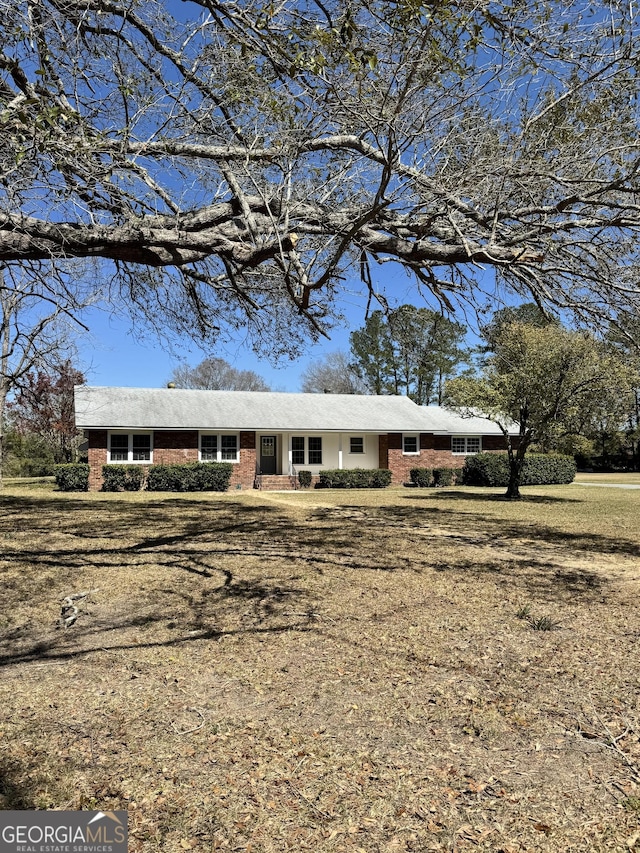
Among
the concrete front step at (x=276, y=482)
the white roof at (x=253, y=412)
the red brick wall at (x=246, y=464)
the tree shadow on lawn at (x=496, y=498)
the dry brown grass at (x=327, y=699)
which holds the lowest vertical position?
the tree shadow on lawn at (x=496, y=498)

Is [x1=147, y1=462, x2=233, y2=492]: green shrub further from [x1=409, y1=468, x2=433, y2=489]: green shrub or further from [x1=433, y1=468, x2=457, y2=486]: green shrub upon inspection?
[x1=433, y1=468, x2=457, y2=486]: green shrub

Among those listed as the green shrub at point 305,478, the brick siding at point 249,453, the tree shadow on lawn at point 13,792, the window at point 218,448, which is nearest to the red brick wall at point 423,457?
the brick siding at point 249,453

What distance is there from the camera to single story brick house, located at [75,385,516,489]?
24.0m

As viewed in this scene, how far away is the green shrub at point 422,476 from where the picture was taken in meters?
27.0

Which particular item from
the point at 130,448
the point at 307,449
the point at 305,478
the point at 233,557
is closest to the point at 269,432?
the point at 307,449

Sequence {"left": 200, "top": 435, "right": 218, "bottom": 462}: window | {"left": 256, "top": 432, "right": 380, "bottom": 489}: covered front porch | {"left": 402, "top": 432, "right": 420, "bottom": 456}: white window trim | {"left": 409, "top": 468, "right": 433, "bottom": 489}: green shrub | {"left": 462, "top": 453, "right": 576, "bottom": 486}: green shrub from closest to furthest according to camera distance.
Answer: {"left": 200, "top": 435, "right": 218, "bottom": 462}: window → {"left": 409, "top": 468, "right": 433, "bottom": 489}: green shrub → {"left": 462, "top": 453, "right": 576, "bottom": 486}: green shrub → {"left": 256, "top": 432, "right": 380, "bottom": 489}: covered front porch → {"left": 402, "top": 432, "right": 420, "bottom": 456}: white window trim

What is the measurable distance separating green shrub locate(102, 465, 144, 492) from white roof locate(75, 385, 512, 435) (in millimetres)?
1721

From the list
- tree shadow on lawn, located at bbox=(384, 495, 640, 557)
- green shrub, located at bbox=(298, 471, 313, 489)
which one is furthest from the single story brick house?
tree shadow on lawn, located at bbox=(384, 495, 640, 557)

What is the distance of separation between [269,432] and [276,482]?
2.40 meters

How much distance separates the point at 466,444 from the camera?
31141mm

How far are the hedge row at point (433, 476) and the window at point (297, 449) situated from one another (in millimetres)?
5463

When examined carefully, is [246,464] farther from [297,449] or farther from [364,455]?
[364,455]

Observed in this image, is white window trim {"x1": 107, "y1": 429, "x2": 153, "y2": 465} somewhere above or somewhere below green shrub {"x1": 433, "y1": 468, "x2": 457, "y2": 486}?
above

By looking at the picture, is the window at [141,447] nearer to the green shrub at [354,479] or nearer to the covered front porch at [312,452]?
the covered front porch at [312,452]
